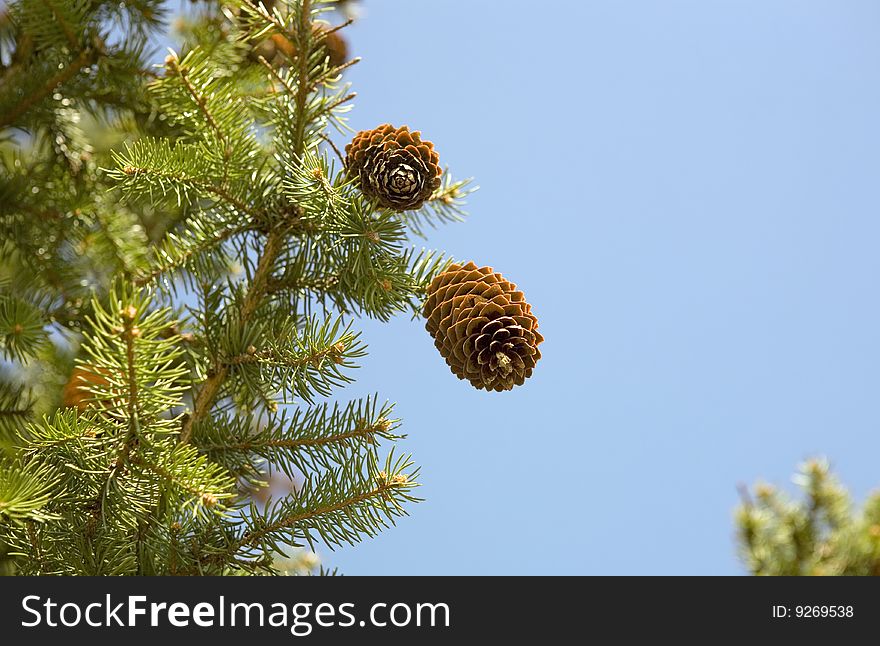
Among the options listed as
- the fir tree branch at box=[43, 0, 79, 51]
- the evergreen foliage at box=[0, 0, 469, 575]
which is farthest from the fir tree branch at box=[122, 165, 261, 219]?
the fir tree branch at box=[43, 0, 79, 51]

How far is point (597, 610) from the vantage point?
0.75 meters

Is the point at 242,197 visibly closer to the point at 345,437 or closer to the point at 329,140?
the point at 329,140

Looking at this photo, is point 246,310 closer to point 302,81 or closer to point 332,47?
point 302,81

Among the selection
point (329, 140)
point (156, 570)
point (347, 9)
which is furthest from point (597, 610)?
point (347, 9)

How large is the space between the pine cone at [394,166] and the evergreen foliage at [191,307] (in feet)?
0.10

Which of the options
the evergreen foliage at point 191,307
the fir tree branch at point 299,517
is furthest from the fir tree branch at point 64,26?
the fir tree branch at point 299,517

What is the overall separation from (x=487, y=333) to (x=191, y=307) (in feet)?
1.25

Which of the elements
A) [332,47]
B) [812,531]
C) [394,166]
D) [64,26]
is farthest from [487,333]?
[812,531]

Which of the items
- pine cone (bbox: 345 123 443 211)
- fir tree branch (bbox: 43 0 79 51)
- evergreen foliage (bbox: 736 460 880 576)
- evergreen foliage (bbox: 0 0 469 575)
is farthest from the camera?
evergreen foliage (bbox: 736 460 880 576)

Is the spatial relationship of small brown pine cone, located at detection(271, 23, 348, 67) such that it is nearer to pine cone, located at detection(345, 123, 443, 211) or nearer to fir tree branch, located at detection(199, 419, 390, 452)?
pine cone, located at detection(345, 123, 443, 211)

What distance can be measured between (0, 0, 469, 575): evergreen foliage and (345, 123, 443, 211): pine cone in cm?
3

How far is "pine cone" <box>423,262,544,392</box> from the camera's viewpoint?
30.4 inches

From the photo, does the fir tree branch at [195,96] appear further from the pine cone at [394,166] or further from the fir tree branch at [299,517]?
the fir tree branch at [299,517]

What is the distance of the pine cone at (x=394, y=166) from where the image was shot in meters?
0.83
